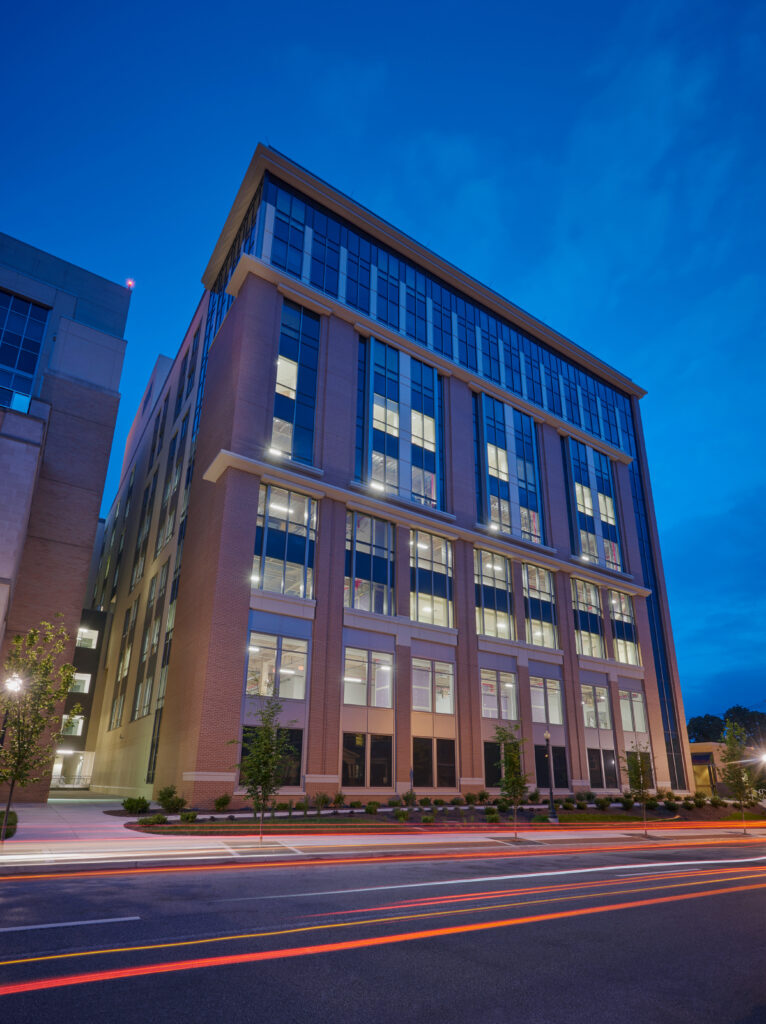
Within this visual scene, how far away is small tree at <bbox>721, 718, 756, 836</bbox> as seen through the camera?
1519 inches

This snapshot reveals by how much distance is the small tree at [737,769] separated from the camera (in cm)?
3859

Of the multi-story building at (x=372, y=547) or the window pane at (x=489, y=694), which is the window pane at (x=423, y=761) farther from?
the window pane at (x=489, y=694)

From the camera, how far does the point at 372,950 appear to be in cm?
716

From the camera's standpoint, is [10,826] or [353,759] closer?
[10,826]

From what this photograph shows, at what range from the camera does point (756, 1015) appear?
5.58m

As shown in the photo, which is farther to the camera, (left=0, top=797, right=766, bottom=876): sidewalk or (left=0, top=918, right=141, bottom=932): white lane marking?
(left=0, top=797, right=766, bottom=876): sidewalk

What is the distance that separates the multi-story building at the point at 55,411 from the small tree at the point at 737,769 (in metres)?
41.2

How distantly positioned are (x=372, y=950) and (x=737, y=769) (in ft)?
134

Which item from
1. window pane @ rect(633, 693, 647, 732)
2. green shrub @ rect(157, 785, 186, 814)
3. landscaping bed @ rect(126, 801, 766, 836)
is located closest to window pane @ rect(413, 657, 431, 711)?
landscaping bed @ rect(126, 801, 766, 836)

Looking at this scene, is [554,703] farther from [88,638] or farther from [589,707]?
[88,638]

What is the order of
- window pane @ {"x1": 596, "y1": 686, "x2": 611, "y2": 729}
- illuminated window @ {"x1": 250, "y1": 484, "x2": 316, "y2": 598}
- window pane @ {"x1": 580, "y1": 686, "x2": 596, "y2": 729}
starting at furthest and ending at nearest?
window pane @ {"x1": 596, "y1": 686, "x2": 611, "y2": 729} < window pane @ {"x1": 580, "y1": 686, "x2": 596, "y2": 729} < illuminated window @ {"x1": 250, "y1": 484, "x2": 316, "y2": 598}

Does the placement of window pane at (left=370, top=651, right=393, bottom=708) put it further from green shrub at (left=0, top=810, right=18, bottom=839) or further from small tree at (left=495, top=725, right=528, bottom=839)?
green shrub at (left=0, top=810, right=18, bottom=839)

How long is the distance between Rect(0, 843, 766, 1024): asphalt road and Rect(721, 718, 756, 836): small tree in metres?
31.6

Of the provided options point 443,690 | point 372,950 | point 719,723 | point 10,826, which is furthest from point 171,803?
point 719,723
